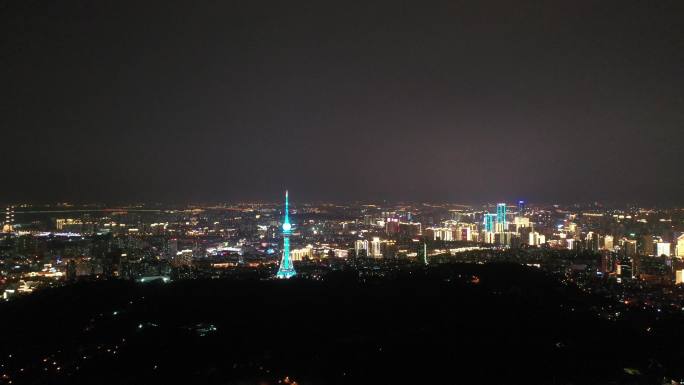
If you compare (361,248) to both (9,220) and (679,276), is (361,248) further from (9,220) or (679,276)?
(9,220)

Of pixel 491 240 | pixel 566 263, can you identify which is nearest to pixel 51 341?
pixel 566 263

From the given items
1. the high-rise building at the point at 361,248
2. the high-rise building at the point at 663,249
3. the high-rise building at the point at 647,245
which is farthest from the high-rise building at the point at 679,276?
the high-rise building at the point at 361,248

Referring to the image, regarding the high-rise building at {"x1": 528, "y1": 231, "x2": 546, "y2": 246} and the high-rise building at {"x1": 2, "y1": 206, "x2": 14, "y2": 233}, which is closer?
the high-rise building at {"x1": 2, "y1": 206, "x2": 14, "y2": 233}

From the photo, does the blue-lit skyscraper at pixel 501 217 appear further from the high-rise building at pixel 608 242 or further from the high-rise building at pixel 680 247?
the high-rise building at pixel 680 247

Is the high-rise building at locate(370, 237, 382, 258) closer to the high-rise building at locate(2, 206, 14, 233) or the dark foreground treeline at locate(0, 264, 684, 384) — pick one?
the dark foreground treeline at locate(0, 264, 684, 384)

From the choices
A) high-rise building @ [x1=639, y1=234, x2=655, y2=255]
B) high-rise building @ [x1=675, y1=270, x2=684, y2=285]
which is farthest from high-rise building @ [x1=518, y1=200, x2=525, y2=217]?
high-rise building @ [x1=675, y1=270, x2=684, y2=285]
